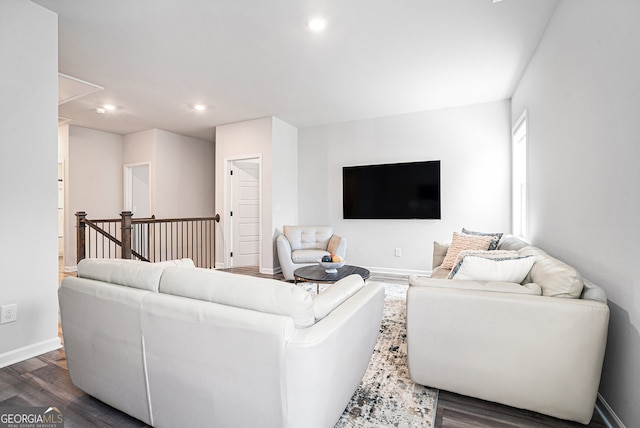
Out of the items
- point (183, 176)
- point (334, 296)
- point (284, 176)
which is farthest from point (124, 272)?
point (183, 176)

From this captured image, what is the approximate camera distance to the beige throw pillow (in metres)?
3.03

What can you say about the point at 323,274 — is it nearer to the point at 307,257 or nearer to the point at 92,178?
the point at 307,257

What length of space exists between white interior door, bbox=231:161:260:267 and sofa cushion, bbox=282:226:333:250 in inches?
43.0

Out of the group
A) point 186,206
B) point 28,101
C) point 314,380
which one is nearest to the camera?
point 314,380

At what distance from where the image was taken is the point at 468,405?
1626 millimetres

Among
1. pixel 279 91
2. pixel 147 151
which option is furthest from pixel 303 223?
pixel 147 151

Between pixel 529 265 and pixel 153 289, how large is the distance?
2026 millimetres

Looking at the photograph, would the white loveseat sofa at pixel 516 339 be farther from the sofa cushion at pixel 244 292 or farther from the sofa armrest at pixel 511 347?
the sofa cushion at pixel 244 292

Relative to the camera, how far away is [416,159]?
4.83 m

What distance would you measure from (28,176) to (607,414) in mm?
3857

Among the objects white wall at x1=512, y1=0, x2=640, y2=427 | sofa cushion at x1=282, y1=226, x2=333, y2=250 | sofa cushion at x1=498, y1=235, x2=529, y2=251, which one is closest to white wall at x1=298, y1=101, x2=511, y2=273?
sofa cushion at x1=282, y1=226, x2=333, y2=250

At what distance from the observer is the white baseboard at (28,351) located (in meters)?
2.07

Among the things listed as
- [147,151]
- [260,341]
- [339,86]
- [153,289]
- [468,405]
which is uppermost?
[339,86]

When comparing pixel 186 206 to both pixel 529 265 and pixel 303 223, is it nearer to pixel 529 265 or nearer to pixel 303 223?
pixel 303 223
